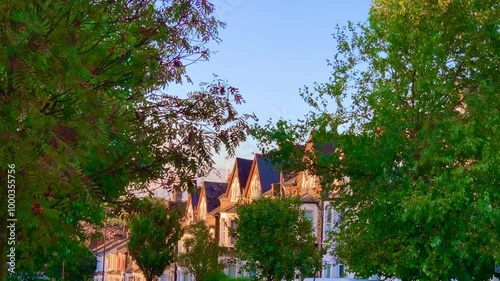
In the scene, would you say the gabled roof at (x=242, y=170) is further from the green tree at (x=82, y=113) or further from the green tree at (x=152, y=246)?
the green tree at (x=82, y=113)

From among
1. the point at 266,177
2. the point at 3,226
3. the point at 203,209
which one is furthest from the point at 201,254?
the point at 3,226

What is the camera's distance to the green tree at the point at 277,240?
43.8 m

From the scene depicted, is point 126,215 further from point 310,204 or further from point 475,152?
point 310,204

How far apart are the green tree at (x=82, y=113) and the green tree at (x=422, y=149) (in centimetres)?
1290

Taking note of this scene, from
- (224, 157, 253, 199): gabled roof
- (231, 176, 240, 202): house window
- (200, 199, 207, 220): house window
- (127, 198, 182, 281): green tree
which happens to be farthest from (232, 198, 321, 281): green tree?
(200, 199, 207, 220): house window

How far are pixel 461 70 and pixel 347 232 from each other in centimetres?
610

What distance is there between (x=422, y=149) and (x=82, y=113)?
17.6 m

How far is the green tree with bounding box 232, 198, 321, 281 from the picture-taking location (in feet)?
144

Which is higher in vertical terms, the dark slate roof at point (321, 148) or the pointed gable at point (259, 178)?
the pointed gable at point (259, 178)

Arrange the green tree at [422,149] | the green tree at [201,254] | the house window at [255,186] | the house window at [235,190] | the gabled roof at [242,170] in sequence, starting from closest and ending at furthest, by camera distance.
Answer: the green tree at [422,149] < the green tree at [201,254] < the house window at [255,186] < the gabled roof at [242,170] < the house window at [235,190]

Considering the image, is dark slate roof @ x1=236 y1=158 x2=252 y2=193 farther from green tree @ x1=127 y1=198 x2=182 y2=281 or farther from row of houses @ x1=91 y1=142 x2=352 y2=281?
green tree @ x1=127 y1=198 x2=182 y2=281

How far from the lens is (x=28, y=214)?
639 centimetres

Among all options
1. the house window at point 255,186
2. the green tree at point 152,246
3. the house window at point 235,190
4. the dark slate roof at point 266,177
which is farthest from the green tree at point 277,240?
the house window at point 235,190

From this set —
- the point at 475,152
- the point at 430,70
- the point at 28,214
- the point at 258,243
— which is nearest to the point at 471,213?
the point at 475,152
